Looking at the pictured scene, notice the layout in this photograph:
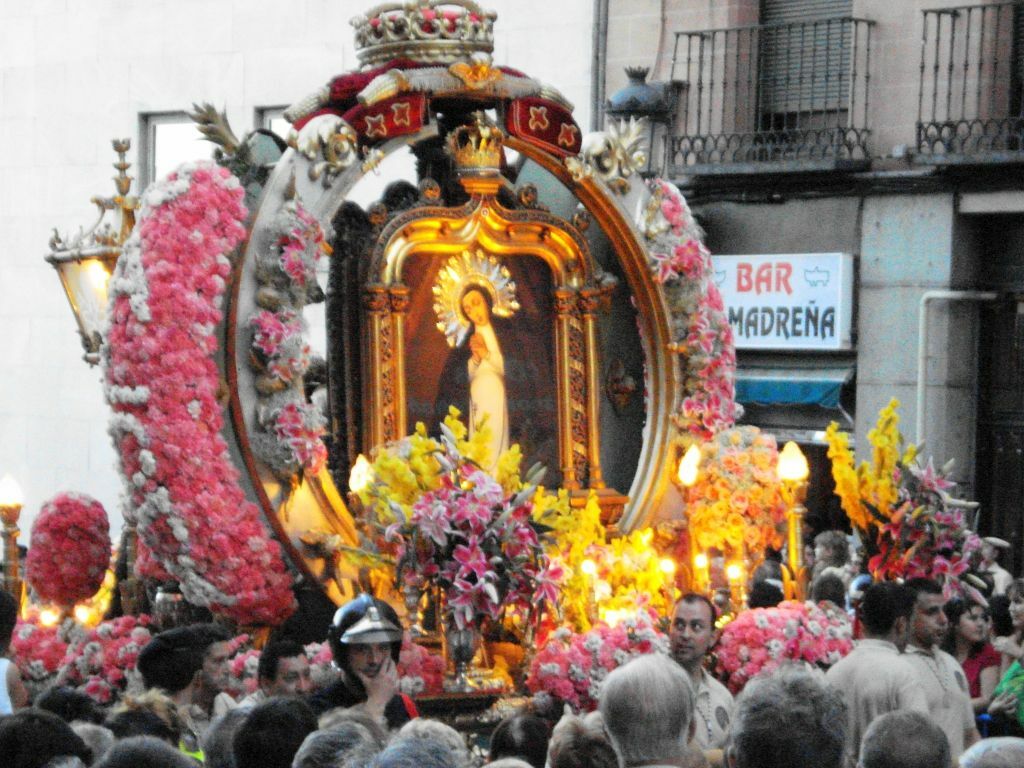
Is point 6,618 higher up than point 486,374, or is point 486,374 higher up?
point 486,374

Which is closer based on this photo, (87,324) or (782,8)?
(87,324)

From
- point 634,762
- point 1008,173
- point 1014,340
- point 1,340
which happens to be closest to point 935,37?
point 1008,173

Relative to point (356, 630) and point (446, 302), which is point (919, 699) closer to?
point (356, 630)

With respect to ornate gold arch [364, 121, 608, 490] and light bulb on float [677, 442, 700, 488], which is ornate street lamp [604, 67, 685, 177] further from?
light bulb on float [677, 442, 700, 488]

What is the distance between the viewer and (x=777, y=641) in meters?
9.59

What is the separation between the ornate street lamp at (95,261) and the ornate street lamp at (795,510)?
357 centimetres

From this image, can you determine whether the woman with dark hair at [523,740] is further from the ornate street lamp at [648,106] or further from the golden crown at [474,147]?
the ornate street lamp at [648,106]

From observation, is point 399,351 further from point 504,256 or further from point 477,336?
point 504,256

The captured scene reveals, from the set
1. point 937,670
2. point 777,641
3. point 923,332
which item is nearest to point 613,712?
point 937,670

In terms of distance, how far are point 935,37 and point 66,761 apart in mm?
11904

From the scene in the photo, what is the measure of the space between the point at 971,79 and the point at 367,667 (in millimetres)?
9801

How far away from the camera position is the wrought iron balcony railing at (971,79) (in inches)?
613

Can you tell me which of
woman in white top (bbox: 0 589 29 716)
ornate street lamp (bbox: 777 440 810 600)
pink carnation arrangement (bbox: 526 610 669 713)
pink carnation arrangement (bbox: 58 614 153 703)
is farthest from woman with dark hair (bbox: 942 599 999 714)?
woman in white top (bbox: 0 589 29 716)

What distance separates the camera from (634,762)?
555 cm
